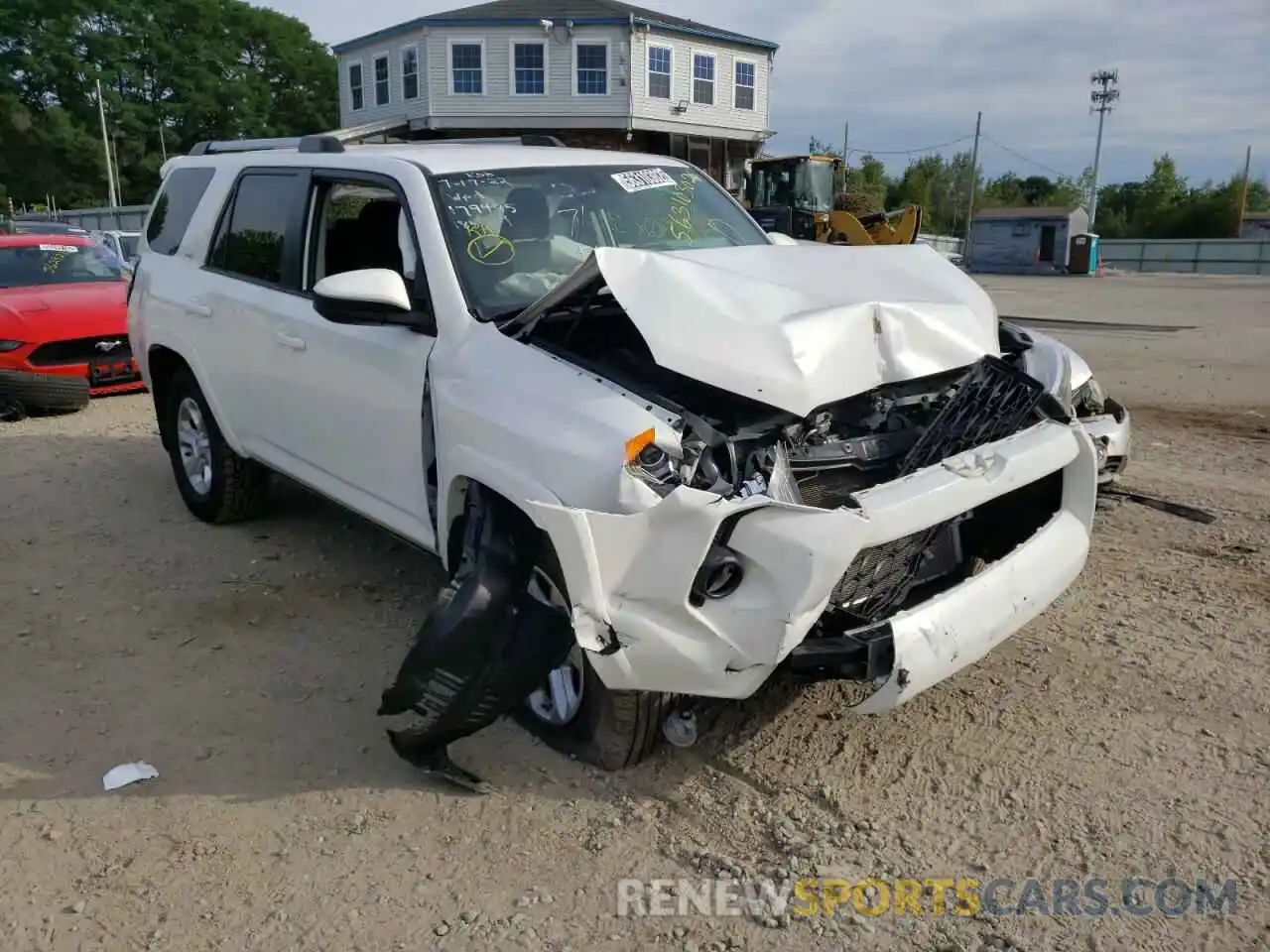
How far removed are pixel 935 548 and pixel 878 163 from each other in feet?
222

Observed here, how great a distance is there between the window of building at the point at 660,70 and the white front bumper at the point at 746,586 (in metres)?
30.6

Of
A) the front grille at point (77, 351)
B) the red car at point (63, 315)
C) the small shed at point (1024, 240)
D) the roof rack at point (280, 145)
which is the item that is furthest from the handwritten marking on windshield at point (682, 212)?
the small shed at point (1024, 240)

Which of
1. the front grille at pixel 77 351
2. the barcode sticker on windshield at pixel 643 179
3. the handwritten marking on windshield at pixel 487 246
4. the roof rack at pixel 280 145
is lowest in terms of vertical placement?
the front grille at pixel 77 351

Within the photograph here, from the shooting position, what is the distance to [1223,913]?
2674 mm

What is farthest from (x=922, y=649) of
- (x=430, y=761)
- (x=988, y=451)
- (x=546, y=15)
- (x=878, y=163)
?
(x=878, y=163)

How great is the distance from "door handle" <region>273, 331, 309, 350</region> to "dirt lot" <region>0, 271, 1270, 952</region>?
1193 millimetres

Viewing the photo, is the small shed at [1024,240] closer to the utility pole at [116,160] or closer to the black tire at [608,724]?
the black tire at [608,724]

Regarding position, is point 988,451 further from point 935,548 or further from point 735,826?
point 735,826

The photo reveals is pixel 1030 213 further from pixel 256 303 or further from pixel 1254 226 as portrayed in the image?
→ pixel 256 303

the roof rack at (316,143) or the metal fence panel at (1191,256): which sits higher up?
the roof rack at (316,143)

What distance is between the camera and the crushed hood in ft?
9.80

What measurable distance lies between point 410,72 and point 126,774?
31569mm

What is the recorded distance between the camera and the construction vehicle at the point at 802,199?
24578 millimetres

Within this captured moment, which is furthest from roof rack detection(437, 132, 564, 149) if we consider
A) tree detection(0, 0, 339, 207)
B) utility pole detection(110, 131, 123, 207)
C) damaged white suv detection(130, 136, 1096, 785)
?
utility pole detection(110, 131, 123, 207)
